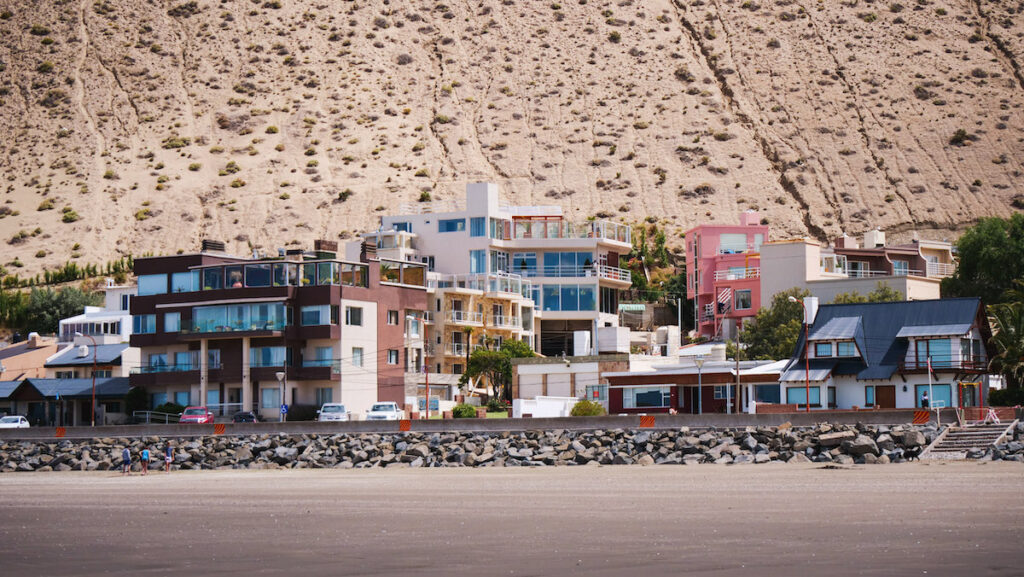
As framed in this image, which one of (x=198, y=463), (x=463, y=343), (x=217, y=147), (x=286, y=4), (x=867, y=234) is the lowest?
(x=198, y=463)

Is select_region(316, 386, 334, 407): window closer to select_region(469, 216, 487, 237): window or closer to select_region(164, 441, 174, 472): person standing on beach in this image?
select_region(164, 441, 174, 472): person standing on beach

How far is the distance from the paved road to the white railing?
69238 mm

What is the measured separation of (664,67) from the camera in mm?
165625

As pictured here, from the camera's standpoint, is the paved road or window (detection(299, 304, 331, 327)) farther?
window (detection(299, 304, 331, 327))

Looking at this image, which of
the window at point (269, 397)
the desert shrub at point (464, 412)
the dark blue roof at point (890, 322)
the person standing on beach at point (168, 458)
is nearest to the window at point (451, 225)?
the window at point (269, 397)

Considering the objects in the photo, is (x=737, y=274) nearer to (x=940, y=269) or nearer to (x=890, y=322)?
(x=940, y=269)

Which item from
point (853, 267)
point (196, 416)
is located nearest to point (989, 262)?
point (853, 267)

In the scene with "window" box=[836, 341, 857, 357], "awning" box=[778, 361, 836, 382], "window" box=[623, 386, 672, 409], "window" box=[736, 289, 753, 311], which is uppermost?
"window" box=[736, 289, 753, 311]

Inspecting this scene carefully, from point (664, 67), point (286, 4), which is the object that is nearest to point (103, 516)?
point (664, 67)

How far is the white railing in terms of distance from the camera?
346 ft

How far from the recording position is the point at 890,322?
60469 mm

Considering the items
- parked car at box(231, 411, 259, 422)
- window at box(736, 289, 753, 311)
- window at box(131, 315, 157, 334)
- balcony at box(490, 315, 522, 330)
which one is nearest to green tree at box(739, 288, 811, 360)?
window at box(736, 289, 753, 311)

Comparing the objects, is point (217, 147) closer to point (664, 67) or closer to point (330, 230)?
point (330, 230)

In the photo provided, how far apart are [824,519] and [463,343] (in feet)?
222
